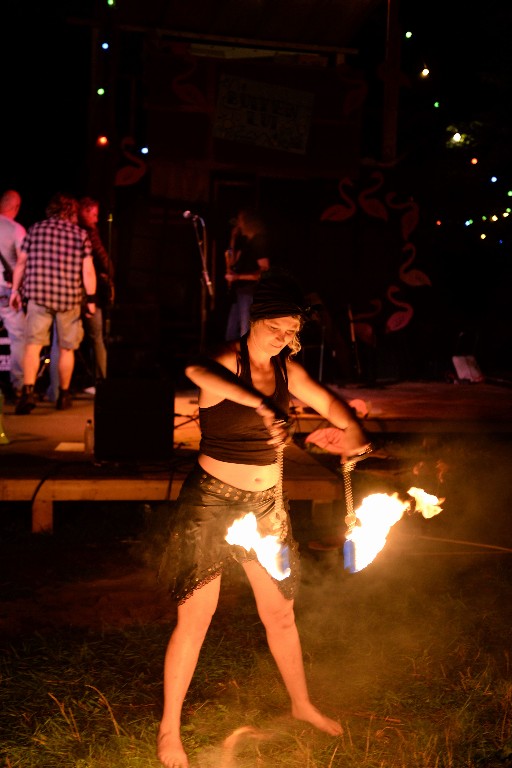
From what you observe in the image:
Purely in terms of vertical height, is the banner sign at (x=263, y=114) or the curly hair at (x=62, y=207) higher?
the banner sign at (x=263, y=114)

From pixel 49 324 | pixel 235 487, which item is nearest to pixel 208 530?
pixel 235 487

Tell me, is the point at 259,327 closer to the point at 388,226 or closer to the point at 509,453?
the point at 509,453

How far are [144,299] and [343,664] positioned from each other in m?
8.68

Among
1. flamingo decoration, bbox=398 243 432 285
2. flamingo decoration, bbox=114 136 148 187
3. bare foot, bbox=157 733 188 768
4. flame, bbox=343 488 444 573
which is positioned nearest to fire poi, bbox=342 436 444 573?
flame, bbox=343 488 444 573

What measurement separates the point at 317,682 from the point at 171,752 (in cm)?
110

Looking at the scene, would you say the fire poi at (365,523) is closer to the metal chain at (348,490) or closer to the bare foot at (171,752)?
the metal chain at (348,490)

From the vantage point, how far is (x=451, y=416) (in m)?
9.59

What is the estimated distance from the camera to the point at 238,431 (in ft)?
11.3

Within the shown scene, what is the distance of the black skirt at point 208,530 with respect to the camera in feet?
11.0

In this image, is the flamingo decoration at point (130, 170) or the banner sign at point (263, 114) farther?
the flamingo decoration at point (130, 170)

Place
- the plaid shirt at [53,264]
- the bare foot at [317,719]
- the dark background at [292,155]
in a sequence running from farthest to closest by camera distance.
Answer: the dark background at [292,155], the plaid shirt at [53,264], the bare foot at [317,719]

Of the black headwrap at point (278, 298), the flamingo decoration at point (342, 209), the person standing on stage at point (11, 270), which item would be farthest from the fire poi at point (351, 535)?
the flamingo decoration at point (342, 209)

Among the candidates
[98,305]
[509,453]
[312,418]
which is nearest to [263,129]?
[98,305]

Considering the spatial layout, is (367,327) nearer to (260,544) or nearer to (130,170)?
(130,170)
